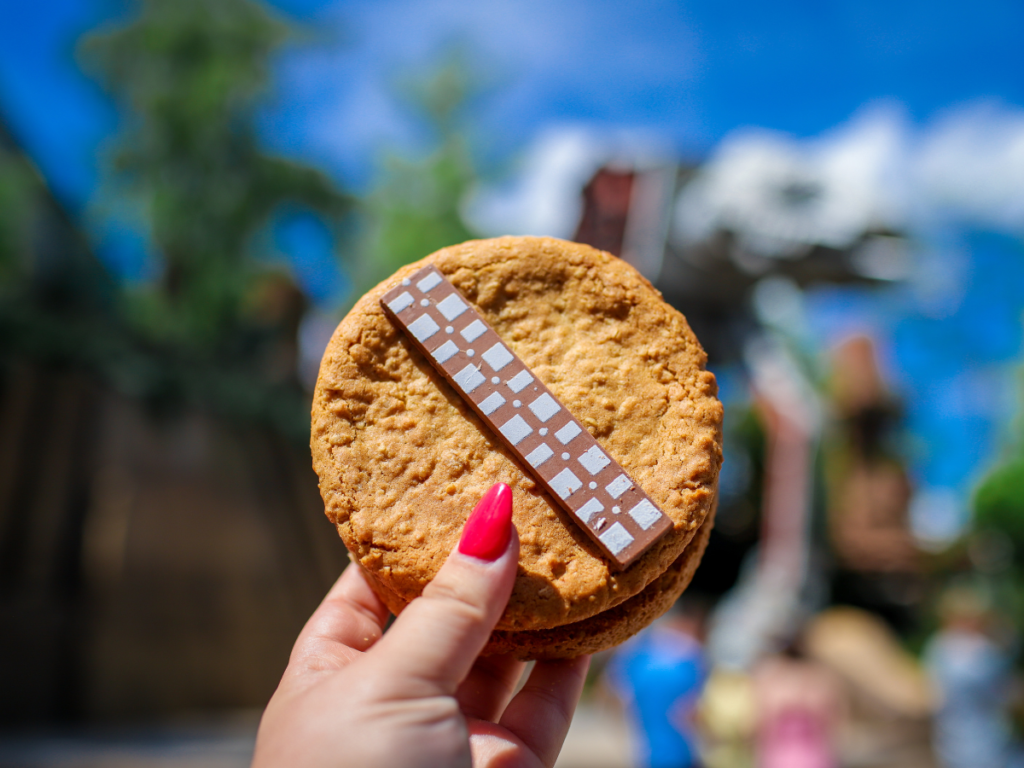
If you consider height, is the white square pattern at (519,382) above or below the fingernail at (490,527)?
above

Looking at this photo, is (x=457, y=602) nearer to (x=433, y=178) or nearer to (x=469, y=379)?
(x=469, y=379)

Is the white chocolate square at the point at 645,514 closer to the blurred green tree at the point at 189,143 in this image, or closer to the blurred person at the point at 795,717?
the blurred person at the point at 795,717

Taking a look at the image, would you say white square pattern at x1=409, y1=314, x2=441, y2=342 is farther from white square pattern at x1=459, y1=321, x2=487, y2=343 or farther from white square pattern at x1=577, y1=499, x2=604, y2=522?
white square pattern at x1=577, y1=499, x2=604, y2=522

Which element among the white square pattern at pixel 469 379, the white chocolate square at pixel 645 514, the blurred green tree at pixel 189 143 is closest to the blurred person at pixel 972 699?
the white chocolate square at pixel 645 514

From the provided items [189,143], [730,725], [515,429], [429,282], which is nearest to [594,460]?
[515,429]

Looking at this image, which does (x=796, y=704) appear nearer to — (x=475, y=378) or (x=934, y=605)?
(x=475, y=378)

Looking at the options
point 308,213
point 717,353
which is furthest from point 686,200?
point 308,213
